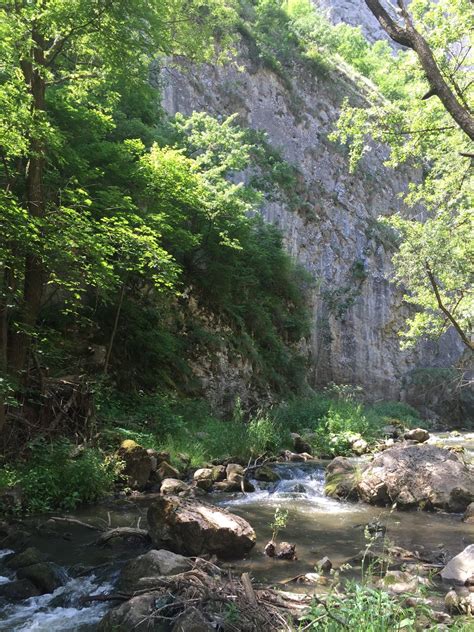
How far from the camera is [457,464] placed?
8.48m

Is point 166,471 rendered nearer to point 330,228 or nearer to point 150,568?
point 150,568

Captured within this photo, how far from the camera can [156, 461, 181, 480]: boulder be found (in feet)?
27.4

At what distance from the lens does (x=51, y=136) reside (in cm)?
633

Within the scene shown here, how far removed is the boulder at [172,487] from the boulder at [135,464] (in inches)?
16.8

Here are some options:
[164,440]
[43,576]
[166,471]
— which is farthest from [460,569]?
[164,440]

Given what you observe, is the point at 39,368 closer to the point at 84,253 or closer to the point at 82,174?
the point at 84,253

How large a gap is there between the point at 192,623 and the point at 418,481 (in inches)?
229

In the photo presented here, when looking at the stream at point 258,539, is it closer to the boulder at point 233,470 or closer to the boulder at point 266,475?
the boulder at point 266,475

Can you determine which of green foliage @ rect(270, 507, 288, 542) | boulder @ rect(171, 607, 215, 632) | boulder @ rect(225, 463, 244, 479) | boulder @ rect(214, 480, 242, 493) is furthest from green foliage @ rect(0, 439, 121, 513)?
boulder @ rect(171, 607, 215, 632)

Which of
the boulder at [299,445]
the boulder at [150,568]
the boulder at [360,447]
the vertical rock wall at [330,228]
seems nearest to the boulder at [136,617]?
the boulder at [150,568]

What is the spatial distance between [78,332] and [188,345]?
12.7ft

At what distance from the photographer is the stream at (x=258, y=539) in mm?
4078

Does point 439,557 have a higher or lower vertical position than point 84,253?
lower

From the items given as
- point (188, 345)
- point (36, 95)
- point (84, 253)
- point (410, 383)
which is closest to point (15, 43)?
point (36, 95)
